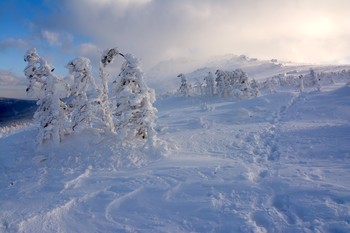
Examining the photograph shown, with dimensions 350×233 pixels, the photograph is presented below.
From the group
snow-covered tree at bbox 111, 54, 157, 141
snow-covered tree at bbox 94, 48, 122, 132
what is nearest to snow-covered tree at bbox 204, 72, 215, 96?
snow-covered tree at bbox 94, 48, 122, 132

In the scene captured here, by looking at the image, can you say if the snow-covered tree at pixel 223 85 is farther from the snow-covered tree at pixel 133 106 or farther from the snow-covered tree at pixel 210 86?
the snow-covered tree at pixel 133 106

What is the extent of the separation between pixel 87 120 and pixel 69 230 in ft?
32.7

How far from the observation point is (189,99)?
73.0m

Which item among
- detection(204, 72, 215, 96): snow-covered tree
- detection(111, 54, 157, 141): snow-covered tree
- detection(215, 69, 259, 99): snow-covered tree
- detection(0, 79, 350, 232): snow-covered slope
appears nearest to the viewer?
detection(0, 79, 350, 232): snow-covered slope

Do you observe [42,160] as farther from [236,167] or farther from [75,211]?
[236,167]

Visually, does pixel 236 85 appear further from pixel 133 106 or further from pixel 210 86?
pixel 133 106

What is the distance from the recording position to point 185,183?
12914mm

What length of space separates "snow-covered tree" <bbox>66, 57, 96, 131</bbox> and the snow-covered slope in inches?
33.2

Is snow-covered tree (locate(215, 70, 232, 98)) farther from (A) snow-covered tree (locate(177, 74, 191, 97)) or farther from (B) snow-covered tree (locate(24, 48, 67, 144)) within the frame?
(B) snow-covered tree (locate(24, 48, 67, 144))

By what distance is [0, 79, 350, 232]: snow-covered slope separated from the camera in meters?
9.99

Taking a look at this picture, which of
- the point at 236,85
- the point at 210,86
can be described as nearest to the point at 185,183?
the point at 236,85

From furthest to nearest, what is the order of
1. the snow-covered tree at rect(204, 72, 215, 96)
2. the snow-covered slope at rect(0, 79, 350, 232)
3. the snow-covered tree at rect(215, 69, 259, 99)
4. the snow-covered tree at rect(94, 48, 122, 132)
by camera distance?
the snow-covered tree at rect(204, 72, 215, 96), the snow-covered tree at rect(215, 69, 259, 99), the snow-covered tree at rect(94, 48, 122, 132), the snow-covered slope at rect(0, 79, 350, 232)

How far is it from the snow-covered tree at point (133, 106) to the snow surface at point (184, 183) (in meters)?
1.25

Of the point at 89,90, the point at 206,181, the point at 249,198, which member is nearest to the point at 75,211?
the point at 206,181
